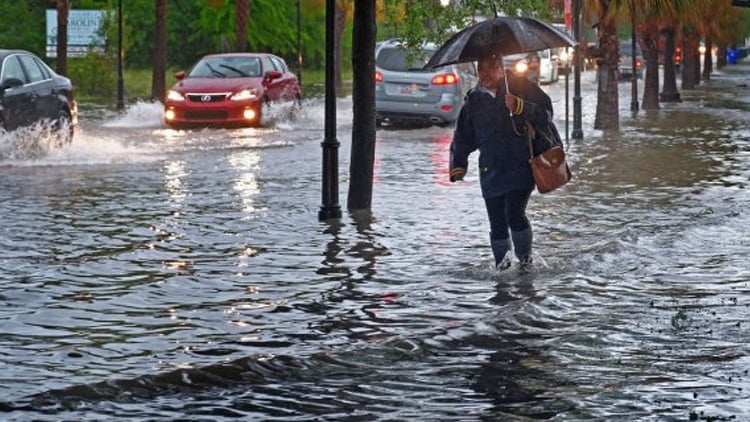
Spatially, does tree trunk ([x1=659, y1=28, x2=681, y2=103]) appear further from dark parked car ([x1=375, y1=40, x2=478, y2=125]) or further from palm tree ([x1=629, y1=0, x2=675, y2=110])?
dark parked car ([x1=375, y1=40, x2=478, y2=125])

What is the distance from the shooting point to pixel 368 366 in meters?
8.81

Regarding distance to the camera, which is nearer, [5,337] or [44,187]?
[5,337]

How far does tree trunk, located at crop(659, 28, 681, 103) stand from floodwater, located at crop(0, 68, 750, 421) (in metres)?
24.8

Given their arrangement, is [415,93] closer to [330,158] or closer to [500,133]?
[330,158]

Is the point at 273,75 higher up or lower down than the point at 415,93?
higher up

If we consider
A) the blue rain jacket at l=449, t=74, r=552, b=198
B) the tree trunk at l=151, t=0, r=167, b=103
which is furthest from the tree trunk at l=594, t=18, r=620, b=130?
the blue rain jacket at l=449, t=74, r=552, b=198

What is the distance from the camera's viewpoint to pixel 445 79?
104 ft

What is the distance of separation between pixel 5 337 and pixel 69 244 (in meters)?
4.43

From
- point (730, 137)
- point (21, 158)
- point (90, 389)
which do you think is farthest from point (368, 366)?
point (730, 137)

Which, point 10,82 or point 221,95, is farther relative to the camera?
point 221,95

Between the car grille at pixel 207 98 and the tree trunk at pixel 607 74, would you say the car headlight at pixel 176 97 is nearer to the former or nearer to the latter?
the car grille at pixel 207 98

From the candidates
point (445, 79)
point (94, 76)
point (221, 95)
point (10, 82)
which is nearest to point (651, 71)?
point (445, 79)

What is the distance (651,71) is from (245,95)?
1394 cm

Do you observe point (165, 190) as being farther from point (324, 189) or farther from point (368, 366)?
point (368, 366)
